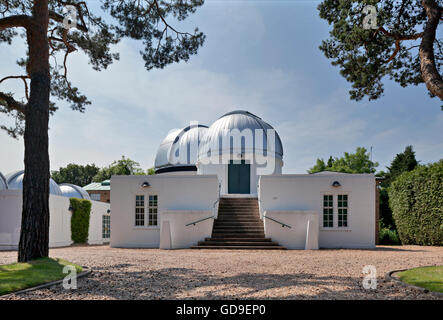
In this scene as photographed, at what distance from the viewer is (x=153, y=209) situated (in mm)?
15414

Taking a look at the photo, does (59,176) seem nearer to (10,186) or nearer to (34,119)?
(10,186)

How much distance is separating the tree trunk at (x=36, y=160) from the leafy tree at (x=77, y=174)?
62354 mm

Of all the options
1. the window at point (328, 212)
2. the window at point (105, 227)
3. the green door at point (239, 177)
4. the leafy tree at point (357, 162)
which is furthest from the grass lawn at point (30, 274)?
the leafy tree at point (357, 162)

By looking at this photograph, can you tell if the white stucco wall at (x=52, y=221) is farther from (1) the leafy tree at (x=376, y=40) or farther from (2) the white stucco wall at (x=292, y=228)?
(1) the leafy tree at (x=376, y=40)

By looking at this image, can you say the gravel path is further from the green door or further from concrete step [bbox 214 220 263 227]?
the green door

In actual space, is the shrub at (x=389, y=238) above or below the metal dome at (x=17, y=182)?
below

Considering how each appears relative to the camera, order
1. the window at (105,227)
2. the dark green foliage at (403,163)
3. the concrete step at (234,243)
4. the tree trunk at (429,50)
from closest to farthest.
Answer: the tree trunk at (429,50)
the concrete step at (234,243)
the window at (105,227)
the dark green foliage at (403,163)

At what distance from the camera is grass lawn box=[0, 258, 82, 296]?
534 cm

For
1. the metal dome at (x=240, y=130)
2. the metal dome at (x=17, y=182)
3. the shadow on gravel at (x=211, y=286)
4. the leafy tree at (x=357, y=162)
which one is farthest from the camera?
the leafy tree at (x=357, y=162)

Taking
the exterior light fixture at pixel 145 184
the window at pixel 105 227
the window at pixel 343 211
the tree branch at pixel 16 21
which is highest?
the tree branch at pixel 16 21

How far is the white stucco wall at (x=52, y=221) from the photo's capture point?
49.7ft

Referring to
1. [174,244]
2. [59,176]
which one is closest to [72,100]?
[174,244]

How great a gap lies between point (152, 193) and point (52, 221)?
229 inches
